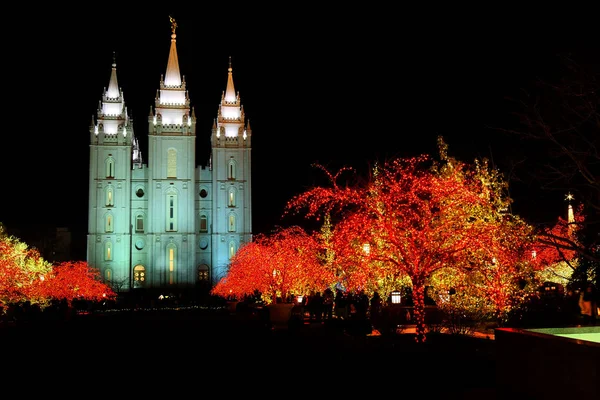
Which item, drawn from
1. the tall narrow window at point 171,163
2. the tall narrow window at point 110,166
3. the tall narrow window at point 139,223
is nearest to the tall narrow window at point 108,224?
the tall narrow window at point 139,223

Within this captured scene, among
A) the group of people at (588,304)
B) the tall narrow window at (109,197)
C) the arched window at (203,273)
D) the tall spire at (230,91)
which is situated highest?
the tall spire at (230,91)

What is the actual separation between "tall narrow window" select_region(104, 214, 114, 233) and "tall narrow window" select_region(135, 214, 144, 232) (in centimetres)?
250

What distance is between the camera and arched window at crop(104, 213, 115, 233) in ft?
241

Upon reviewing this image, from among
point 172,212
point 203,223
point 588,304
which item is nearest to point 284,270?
point 588,304

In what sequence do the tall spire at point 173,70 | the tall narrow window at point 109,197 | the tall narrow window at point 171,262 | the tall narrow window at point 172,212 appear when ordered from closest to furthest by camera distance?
the tall narrow window at point 171,262 < the tall narrow window at point 109,197 < the tall narrow window at point 172,212 < the tall spire at point 173,70

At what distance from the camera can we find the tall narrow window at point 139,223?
74.8 metres

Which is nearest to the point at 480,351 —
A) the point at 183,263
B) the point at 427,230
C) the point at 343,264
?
the point at 427,230

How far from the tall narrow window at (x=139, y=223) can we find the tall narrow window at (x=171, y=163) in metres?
5.24

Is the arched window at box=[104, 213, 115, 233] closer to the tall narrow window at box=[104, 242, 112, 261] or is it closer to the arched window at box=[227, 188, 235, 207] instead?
the tall narrow window at box=[104, 242, 112, 261]

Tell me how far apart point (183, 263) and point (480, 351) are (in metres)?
61.3

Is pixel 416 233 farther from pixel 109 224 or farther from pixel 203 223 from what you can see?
pixel 203 223

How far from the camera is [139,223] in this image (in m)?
75.0

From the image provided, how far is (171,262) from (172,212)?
5.16 metres

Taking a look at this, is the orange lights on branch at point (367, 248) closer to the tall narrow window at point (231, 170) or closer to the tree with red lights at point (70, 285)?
the tree with red lights at point (70, 285)
